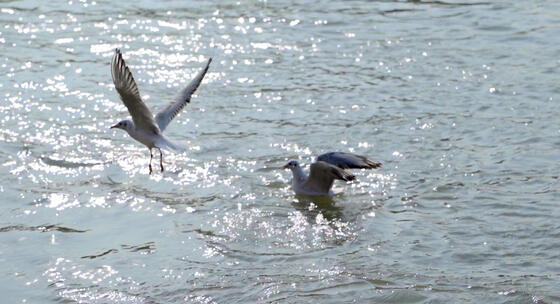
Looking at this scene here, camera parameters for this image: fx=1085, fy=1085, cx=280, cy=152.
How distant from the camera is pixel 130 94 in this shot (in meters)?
10.4

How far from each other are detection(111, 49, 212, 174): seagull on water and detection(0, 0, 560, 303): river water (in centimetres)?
53

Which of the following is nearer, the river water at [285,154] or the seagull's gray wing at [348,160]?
the river water at [285,154]

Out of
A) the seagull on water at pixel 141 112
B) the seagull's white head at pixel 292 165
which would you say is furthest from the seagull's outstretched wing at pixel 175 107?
the seagull's white head at pixel 292 165

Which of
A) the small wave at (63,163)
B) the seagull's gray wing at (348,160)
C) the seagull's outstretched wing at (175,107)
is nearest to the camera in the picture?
the seagull's gray wing at (348,160)

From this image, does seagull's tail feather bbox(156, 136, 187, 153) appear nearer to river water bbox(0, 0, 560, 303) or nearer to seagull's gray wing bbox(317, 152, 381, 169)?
river water bbox(0, 0, 560, 303)

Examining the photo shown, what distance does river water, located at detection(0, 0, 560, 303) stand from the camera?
892 centimetres

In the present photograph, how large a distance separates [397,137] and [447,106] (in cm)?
129

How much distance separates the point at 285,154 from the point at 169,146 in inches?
66.8

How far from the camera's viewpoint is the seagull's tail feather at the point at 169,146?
10734 mm

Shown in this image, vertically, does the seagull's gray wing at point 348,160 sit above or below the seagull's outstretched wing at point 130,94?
below

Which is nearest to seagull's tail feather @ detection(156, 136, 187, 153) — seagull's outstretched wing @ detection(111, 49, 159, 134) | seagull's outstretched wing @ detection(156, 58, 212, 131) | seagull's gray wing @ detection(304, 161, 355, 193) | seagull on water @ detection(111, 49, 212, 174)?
seagull on water @ detection(111, 49, 212, 174)

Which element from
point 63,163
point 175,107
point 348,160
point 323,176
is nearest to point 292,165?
point 323,176

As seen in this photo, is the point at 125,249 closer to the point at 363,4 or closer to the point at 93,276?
the point at 93,276

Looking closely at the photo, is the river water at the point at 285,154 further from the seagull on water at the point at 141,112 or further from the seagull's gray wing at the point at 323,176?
the seagull on water at the point at 141,112
